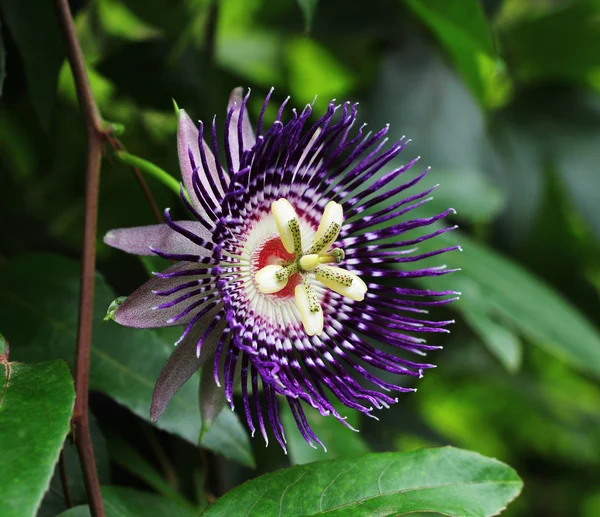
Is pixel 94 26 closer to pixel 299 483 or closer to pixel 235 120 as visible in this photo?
pixel 235 120

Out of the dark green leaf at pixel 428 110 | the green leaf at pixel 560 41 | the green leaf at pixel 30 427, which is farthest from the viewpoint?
the green leaf at pixel 560 41

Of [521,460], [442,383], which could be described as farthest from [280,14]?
[521,460]

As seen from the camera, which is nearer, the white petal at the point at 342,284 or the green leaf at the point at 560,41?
the white petal at the point at 342,284

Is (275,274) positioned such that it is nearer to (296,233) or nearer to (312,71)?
(296,233)

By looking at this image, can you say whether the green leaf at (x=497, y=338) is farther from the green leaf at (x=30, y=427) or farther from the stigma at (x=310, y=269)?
the green leaf at (x=30, y=427)

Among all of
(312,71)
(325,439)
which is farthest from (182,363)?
(312,71)

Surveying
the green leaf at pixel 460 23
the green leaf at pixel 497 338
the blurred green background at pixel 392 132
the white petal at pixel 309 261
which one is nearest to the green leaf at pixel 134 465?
the blurred green background at pixel 392 132

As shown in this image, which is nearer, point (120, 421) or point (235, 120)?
point (235, 120)
